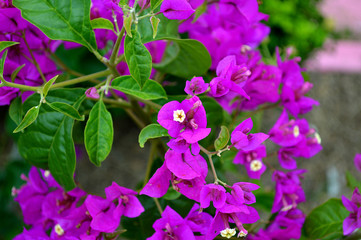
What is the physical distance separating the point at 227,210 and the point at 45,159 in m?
0.26

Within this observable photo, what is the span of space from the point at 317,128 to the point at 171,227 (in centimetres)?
139

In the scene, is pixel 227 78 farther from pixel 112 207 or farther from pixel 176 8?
pixel 112 207

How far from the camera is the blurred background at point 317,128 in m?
1.60

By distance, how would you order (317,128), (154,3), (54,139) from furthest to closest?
(317,128), (54,139), (154,3)

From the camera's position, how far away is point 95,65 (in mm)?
1181

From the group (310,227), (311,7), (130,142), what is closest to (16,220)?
(130,142)

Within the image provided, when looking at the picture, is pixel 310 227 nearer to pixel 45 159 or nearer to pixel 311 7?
pixel 45 159

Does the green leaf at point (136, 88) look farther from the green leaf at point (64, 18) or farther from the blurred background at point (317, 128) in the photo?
the blurred background at point (317, 128)

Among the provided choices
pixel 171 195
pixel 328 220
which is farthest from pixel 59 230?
pixel 328 220

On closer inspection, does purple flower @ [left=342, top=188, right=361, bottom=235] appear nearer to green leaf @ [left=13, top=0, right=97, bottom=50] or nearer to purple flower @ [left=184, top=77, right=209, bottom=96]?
purple flower @ [left=184, top=77, right=209, bottom=96]

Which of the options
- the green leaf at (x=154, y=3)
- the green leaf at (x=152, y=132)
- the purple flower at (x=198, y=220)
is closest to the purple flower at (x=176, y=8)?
the green leaf at (x=154, y=3)

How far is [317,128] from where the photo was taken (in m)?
1.75

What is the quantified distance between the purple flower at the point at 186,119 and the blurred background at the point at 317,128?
1040 mm

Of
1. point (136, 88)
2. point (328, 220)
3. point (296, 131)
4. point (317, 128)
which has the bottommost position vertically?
point (317, 128)
